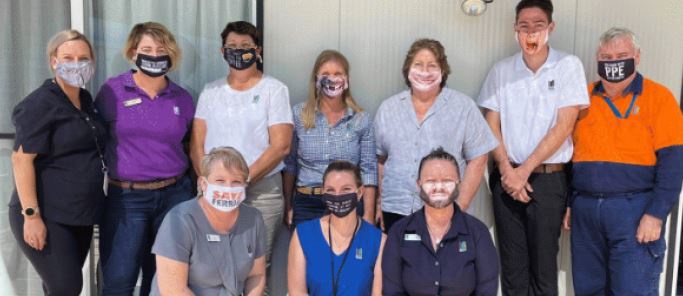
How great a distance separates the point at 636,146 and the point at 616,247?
0.53 meters

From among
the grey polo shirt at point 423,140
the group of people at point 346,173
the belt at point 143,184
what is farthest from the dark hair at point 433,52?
the belt at point 143,184

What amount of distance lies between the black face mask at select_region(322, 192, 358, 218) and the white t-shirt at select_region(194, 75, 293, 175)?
0.66 meters

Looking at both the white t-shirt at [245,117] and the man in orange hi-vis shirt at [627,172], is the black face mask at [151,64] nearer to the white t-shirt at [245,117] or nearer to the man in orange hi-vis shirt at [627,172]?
the white t-shirt at [245,117]

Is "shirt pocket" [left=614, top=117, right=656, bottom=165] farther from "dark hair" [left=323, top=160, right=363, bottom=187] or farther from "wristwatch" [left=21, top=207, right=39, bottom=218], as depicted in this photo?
"wristwatch" [left=21, top=207, right=39, bottom=218]

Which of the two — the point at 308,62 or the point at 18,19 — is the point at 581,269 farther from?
the point at 18,19

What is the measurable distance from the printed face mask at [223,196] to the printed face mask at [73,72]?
874 mm

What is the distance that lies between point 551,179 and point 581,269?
0.51 meters

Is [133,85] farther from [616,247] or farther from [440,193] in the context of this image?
[616,247]

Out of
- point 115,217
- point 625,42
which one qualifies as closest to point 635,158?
point 625,42

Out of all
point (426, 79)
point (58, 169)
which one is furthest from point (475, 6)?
point (58, 169)

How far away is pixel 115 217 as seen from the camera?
2.95 meters

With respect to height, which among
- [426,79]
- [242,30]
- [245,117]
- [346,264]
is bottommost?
[346,264]

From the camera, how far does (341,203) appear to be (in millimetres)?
2727

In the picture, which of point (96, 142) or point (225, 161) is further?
point (96, 142)
